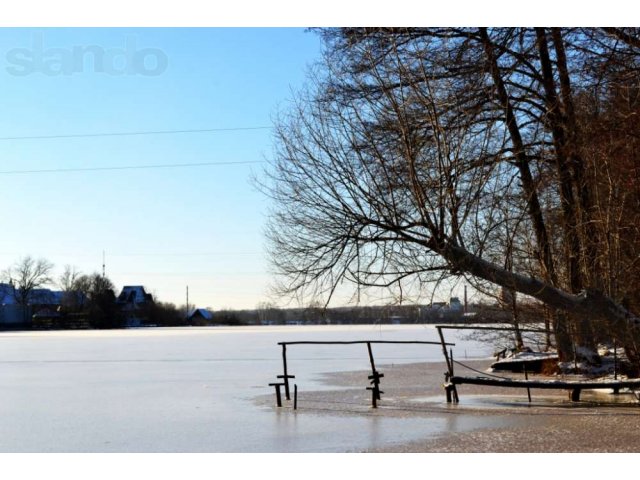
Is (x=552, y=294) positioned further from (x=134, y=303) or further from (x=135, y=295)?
(x=135, y=295)

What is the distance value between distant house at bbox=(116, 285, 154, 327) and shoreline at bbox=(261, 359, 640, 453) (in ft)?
284

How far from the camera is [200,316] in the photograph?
124m

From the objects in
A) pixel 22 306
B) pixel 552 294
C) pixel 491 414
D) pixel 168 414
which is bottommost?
pixel 491 414

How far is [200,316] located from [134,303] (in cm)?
939

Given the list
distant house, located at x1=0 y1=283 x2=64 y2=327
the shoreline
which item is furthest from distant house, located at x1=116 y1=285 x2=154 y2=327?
the shoreline

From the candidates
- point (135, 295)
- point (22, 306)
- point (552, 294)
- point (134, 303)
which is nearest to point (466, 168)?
point (552, 294)

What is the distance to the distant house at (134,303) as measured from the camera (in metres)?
108

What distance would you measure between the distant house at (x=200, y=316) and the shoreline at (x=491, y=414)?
3889 inches

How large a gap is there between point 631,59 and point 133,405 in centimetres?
1027

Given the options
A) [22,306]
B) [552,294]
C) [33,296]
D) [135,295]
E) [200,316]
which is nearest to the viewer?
[552,294]

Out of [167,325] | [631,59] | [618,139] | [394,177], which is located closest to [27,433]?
[394,177]

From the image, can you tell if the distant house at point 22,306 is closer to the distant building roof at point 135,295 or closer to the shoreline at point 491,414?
the distant building roof at point 135,295

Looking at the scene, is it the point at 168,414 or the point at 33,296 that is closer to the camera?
the point at 168,414
